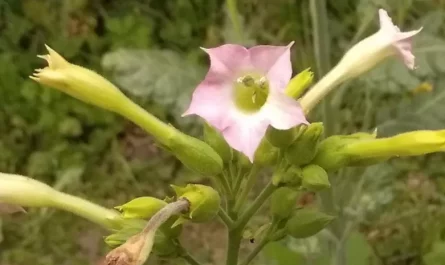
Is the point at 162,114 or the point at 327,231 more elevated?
the point at 162,114

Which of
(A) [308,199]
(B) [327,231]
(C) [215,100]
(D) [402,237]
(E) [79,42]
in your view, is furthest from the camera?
(E) [79,42]

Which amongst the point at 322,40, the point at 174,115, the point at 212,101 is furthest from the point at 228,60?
the point at 174,115

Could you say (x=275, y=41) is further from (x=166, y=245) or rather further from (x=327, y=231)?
(x=166, y=245)

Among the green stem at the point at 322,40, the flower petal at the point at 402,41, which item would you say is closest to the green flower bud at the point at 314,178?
the flower petal at the point at 402,41

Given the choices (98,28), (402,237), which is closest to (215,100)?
(402,237)

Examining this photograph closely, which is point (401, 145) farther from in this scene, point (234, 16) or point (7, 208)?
point (234, 16)

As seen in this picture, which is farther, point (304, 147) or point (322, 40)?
point (322, 40)
